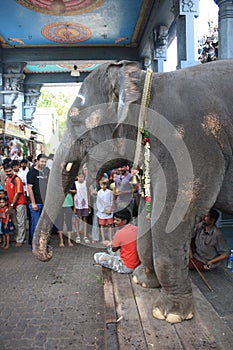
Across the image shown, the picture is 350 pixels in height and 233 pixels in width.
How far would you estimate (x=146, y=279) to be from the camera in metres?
3.32

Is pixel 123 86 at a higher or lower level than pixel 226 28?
lower

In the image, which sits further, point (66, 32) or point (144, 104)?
point (66, 32)

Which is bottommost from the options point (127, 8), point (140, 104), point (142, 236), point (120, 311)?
point (120, 311)

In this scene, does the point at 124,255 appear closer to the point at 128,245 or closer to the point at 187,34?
the point at 128,245

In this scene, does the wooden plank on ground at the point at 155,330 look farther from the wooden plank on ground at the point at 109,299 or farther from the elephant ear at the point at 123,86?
the elephant ear at the point at 123,86

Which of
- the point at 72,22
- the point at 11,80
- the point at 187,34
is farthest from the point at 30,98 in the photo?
the point at 187,34

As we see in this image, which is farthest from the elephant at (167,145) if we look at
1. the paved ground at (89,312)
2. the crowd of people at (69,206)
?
the crowd of people at (69,206)

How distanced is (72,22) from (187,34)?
17.6 ft

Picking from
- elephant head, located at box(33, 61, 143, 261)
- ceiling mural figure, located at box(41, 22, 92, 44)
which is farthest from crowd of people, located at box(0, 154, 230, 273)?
ceiling mural figure, located at box(41, 22, 92, 44)

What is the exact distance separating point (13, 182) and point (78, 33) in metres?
7.60

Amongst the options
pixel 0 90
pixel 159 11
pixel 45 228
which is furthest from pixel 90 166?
pixel 0 90

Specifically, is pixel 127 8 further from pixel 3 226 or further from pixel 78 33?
A: pixel 3 226

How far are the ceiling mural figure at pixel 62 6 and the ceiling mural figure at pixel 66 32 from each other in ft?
3.00

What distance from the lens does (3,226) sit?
6059mm
